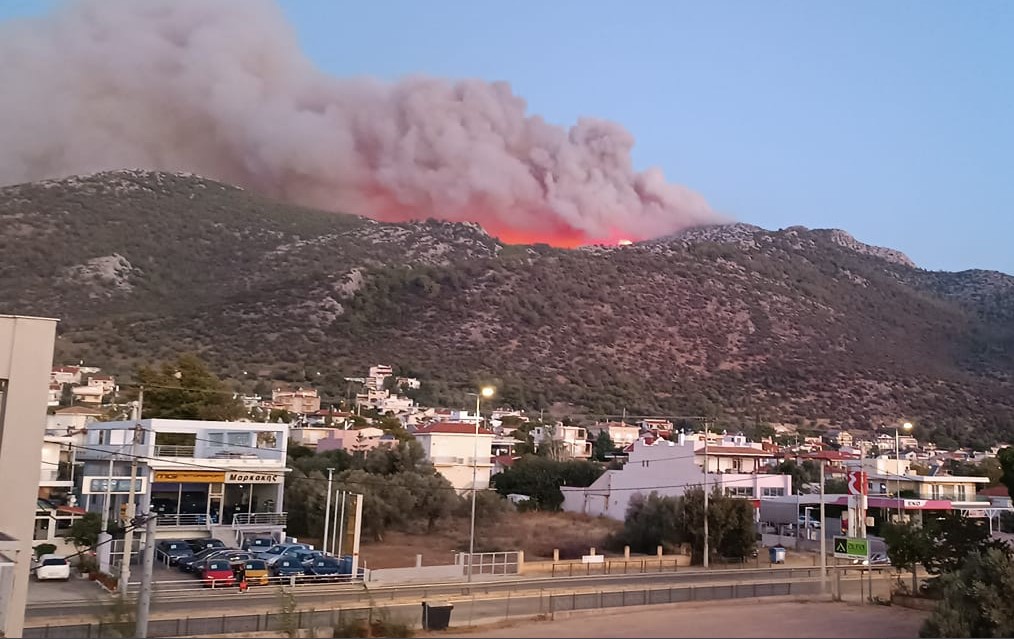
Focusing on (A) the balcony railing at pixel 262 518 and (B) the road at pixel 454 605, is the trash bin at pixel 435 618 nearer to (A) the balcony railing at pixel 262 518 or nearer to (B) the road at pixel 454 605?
(B) the road at pixel 454 605

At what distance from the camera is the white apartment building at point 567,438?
252ft

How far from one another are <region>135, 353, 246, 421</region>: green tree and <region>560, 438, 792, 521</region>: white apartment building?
23467 mm

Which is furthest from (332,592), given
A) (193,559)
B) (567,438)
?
(567,438)

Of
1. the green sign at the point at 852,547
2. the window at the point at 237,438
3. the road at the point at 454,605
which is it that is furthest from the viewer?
the window at the point at 237,438

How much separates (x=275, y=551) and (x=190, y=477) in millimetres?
7798

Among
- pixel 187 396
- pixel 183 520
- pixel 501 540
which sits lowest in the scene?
pixel 501 540

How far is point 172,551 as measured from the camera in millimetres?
35469

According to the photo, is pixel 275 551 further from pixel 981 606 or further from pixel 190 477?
pixel 981 606

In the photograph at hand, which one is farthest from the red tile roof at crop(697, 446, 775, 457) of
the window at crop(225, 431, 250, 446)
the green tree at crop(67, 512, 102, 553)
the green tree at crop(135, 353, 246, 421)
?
the green tree at crop(67, 512, 102, 553)

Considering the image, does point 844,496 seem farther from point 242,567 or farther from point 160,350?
point 160,350

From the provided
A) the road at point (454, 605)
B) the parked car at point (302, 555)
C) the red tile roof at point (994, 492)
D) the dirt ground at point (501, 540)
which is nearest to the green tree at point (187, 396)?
the dirt ground at point (501, 540)

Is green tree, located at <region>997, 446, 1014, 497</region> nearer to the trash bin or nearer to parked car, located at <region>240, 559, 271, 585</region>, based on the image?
the trash bin

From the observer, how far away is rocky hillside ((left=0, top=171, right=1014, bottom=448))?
305 feet

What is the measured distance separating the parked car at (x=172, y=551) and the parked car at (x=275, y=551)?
126 inches
